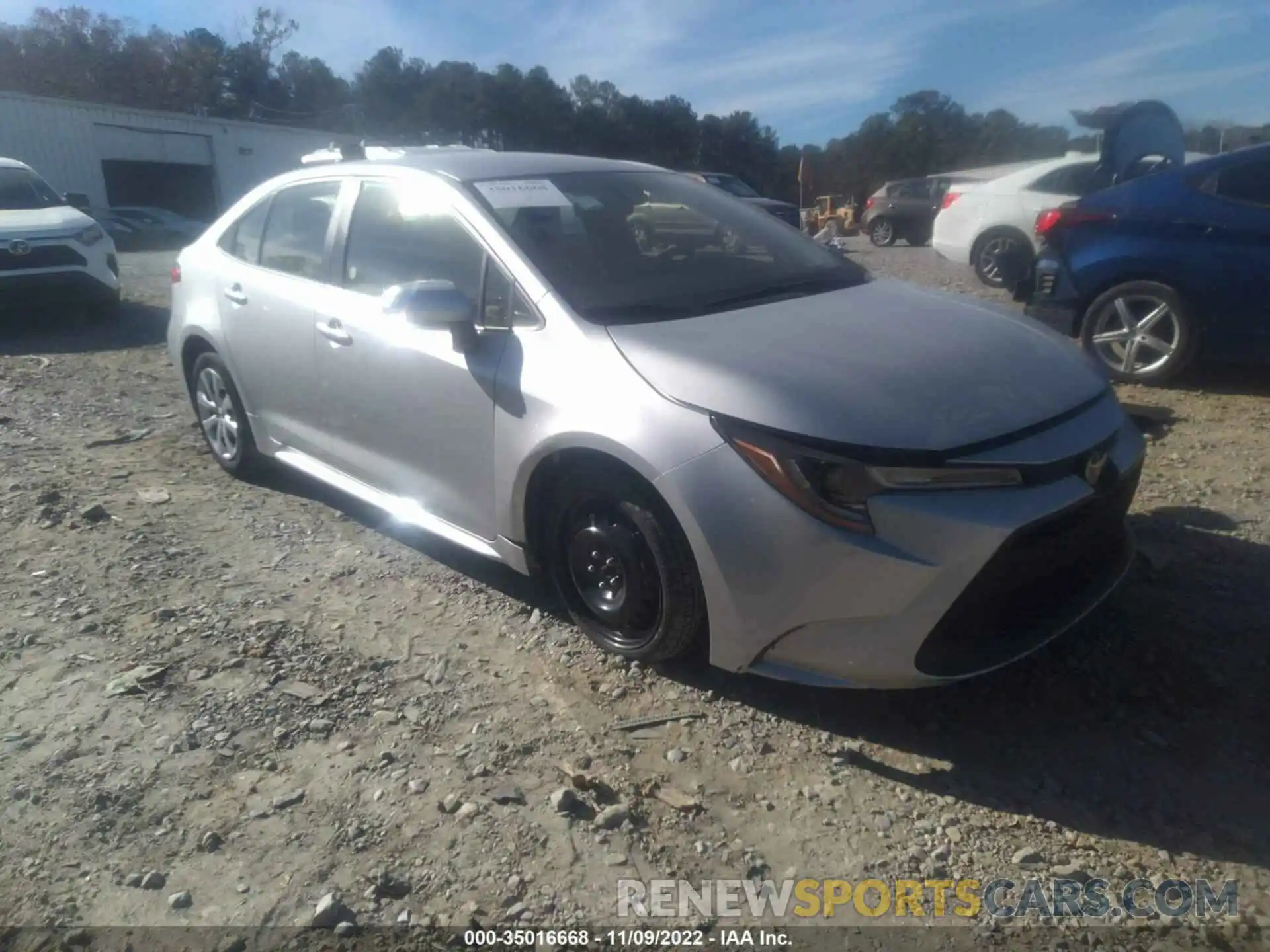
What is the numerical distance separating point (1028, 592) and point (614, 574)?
125cm

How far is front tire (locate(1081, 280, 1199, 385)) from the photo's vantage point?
607 centimetres

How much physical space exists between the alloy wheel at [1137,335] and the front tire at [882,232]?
16298mm

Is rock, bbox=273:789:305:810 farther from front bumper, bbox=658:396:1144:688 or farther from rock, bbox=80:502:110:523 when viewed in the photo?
rock, bbox=80:502:110:523

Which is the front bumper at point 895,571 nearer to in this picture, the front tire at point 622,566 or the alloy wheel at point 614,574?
the front tire at point 622,566

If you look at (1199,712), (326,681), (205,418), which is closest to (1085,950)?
(1199,712)

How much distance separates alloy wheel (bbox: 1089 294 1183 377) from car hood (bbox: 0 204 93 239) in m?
9.76

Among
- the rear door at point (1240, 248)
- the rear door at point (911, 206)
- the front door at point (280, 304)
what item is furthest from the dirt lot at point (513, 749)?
the rear door at point (911, 206)

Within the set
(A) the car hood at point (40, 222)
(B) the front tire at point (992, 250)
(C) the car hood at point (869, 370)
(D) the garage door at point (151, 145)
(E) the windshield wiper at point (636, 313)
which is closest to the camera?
(C) the car hood at point (869, 370)

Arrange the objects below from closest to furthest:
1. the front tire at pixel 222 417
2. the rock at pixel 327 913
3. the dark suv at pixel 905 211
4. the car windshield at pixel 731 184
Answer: the rock at pixel 327 913, the front tire at pixel 222 417, the dark suv at pixel 905 211, the car windshield at pixel 731 184

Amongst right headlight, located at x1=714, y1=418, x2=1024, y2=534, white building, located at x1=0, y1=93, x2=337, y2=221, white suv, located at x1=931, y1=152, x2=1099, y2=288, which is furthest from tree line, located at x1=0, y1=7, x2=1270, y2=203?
right headlight, located at x1=714, y1=418, x2=1024, y2=534

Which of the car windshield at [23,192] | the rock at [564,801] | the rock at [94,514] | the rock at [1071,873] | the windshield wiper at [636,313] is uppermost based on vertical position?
the car windshield at [23,192]

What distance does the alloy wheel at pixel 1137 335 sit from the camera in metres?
6.16

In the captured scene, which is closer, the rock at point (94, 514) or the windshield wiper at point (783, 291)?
the windshield wiper at point (783, 291)

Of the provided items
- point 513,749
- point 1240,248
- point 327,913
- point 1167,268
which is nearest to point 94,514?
point 513,749
